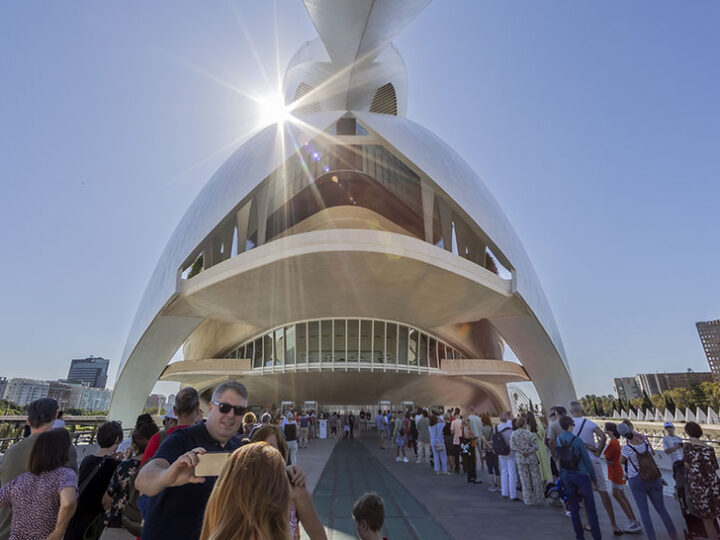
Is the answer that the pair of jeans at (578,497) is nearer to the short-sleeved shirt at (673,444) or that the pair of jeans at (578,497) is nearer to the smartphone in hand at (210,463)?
the short-sleeved shirt at (673,444)

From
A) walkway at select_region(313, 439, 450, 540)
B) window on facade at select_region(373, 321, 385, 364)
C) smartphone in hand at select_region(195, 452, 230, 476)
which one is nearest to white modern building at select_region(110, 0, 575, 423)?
window on facade at select_region(373, 321, 385, 364)

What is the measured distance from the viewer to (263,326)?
74.0 feet

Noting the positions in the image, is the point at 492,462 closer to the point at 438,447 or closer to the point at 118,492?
the point at 438,447

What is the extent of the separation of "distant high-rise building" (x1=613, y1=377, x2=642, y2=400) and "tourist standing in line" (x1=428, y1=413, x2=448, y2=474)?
11541cm

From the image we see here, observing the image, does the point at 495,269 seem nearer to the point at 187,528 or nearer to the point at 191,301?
the point at 191,301

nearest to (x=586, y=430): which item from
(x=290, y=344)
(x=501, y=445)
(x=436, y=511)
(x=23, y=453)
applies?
(x=501, y=445)

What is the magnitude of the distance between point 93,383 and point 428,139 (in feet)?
490

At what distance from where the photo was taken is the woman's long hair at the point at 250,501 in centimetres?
106

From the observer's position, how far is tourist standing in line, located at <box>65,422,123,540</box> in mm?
2461

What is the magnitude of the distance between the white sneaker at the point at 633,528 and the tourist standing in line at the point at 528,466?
1338 millimetres

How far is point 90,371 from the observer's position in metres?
132

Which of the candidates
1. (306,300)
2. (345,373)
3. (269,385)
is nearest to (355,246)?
(306,300)

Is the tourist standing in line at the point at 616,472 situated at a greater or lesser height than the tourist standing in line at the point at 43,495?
lesser

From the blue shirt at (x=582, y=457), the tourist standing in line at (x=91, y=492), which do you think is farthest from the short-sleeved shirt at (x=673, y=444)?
the tourist standing in line at (x=91, y=492)
